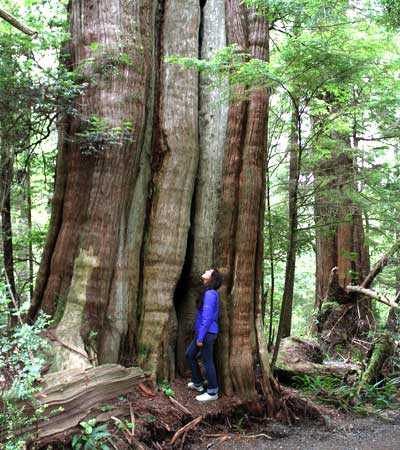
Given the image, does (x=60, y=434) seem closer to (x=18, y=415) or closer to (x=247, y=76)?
(x=18, y=415)

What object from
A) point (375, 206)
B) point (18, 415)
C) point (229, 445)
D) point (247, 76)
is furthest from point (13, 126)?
point (375, 206)

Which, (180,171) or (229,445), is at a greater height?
(180,171)

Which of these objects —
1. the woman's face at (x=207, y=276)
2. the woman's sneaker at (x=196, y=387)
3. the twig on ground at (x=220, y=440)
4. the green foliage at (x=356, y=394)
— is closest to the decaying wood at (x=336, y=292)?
the green foliage at (x=356, y=394)

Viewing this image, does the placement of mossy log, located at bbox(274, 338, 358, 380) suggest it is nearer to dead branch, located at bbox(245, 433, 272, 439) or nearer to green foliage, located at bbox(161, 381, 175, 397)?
dead branch, located at bbox(245, 433, 272, 439)

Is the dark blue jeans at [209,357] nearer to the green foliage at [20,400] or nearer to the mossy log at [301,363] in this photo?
the green foliage at [20,400]

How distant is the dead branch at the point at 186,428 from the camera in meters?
4.81

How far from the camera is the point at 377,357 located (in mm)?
7078

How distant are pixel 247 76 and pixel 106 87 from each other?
190 cm

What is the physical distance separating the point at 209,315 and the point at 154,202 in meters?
1.72

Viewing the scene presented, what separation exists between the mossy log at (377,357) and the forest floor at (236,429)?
2.98 ft

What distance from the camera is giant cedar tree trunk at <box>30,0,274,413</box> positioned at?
559 centimetres

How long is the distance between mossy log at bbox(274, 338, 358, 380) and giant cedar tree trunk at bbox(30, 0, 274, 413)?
1717mm

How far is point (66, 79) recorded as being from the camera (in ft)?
16.4

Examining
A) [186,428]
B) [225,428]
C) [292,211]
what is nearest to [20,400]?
[186,428]
